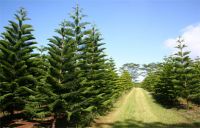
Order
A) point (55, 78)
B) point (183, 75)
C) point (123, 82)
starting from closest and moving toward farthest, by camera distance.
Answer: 1. point (55, 78)
2. point (183, 75)
3. point (123, 82)

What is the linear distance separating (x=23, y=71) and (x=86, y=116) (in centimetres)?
828

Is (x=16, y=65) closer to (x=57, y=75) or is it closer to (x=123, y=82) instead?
(x=57, y=75)

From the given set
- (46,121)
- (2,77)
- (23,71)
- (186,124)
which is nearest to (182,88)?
(186,124)

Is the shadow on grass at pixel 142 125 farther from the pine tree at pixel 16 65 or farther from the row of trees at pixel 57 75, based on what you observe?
the pine tree at pixel 16 65

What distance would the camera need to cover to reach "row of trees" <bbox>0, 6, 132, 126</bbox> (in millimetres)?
18906


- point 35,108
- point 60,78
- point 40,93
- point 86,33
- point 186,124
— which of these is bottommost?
point 186,124

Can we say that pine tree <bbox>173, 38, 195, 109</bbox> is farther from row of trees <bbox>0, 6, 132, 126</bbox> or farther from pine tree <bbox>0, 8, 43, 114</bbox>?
pine tree <bbox>0, 8, 43, 114</bbox>

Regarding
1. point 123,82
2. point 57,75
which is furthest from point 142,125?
point 123,82

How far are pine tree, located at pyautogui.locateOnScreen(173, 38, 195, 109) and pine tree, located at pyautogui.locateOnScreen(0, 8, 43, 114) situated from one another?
64.7 feet

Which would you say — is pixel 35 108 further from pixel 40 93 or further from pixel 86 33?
pixel 86 33

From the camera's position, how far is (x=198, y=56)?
150ft

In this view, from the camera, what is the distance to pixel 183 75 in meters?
31.2

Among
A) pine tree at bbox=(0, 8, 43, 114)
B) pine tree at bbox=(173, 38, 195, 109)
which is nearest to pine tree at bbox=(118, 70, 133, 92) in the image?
pine tree at bbox=(173, 38, 195, 109)

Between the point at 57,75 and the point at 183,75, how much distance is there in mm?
19639
